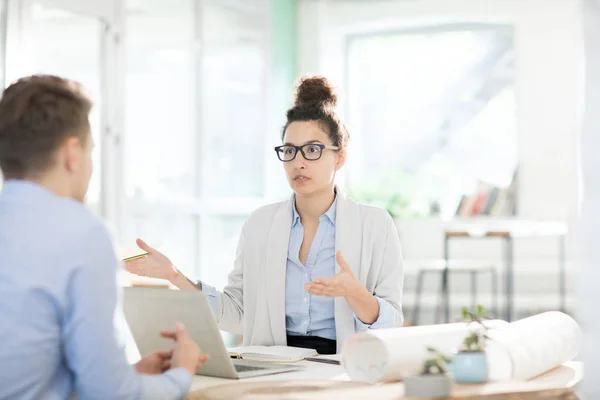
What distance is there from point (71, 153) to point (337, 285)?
0.84 m

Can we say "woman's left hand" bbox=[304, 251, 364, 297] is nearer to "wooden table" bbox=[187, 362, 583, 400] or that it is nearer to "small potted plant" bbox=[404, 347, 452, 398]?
"wooden table" bbox=[187, 362, 583, 400]

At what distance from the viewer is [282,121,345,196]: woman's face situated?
8.23 ft

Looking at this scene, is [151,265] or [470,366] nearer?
[470,366]

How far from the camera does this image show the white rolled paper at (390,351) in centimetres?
164

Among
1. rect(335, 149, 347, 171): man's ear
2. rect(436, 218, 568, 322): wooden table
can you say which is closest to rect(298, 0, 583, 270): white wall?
rect(436, 218, 568, 322): wooden table

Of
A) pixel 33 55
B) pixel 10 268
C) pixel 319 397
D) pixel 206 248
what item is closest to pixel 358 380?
pixel 319 397

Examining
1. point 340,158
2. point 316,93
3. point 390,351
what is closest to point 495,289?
point 340,158

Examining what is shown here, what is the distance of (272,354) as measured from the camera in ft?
6.84

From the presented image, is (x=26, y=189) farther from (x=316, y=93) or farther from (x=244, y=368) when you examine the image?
(x=316, y=93)

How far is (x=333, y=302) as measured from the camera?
2430 mm

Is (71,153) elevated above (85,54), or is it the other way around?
(85,54)

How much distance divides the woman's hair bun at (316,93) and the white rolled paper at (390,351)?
1.03 metres

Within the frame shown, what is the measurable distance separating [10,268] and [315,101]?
1394 mm

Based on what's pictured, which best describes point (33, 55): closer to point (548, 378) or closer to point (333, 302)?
point (333, 302)
